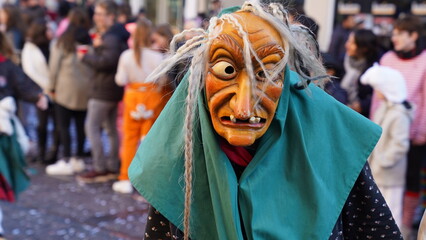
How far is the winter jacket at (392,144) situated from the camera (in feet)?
14.9

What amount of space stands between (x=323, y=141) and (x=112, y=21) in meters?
4.97

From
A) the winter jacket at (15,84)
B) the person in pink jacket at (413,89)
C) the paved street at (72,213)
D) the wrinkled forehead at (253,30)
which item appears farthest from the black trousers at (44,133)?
the wrinkled forehead at (253,30)

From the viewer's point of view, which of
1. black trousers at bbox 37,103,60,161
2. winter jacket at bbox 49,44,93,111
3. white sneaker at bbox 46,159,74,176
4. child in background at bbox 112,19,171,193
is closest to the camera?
child in background at bbox 112,19,171,193

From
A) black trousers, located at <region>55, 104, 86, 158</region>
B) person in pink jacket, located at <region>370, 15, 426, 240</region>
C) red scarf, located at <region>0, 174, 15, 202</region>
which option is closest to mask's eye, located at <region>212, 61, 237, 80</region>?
red scarf, located at <region>0, 174, 15, 202</region>

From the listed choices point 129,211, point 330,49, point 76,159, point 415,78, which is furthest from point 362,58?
point 76,159

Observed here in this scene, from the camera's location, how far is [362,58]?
5.39 metres

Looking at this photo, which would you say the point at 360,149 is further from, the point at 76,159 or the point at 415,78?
the point at 76,159

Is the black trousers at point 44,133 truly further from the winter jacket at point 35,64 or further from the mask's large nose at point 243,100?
the mask's large nose at point 243,100

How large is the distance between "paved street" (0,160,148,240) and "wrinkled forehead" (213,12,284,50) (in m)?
3.61

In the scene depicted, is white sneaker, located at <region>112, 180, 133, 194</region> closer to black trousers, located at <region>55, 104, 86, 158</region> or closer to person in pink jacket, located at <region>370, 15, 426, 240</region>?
black trousers, located at <region>55, 104, 86, 158</region>

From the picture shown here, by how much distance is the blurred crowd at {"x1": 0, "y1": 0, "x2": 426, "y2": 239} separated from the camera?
15.3 feet

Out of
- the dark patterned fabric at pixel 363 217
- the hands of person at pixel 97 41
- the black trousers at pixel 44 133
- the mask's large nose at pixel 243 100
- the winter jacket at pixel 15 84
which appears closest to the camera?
the mask's large nose at pixel 243 100

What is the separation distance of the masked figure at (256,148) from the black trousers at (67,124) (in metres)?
5.22

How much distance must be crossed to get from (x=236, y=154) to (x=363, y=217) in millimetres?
498
